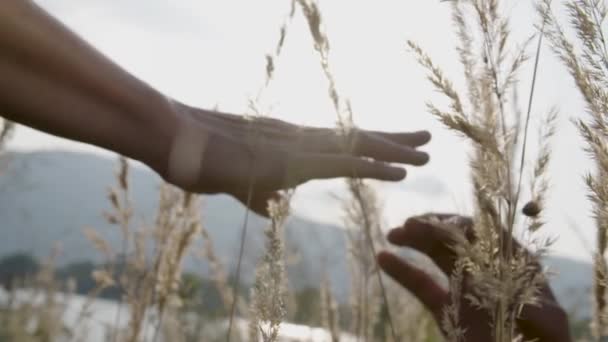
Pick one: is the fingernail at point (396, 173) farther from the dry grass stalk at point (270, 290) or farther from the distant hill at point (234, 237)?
the dry grass stalk at point (270, 290)

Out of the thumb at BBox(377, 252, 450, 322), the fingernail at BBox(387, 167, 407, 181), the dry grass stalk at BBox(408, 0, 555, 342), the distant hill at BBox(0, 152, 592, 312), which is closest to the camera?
the dry grass stalk at BBox(408, 0, 555, 342)

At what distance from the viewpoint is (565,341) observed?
5.35 feet

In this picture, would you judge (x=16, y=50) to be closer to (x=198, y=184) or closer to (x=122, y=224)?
(x=198, y=184)

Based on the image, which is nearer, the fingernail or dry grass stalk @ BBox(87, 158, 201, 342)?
the fingernail

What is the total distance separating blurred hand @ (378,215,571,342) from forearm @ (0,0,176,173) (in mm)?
604

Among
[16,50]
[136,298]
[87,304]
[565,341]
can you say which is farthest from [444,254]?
[87,304]

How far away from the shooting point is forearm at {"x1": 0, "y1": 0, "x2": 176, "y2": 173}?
126 cm

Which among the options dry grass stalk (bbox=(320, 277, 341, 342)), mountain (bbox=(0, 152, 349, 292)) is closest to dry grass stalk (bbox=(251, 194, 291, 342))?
mountain (bbox=(0, 152, 349, 292))

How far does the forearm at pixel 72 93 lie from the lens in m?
1.26

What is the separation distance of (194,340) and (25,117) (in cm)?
305

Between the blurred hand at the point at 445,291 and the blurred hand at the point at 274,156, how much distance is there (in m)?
0.15

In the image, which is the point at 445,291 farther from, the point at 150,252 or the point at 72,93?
the point at 72,93

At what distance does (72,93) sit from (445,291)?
106 cm

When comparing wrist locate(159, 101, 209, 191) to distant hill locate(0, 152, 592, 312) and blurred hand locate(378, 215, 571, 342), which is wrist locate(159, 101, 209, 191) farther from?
blurred hand locate(378, 215, 571, 342)
